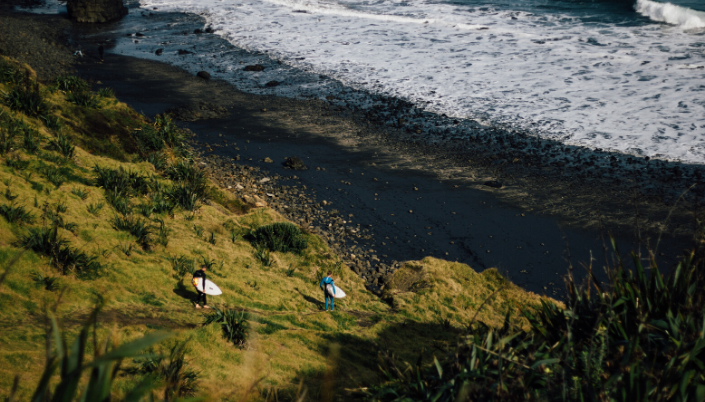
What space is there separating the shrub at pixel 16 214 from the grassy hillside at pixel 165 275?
2 centimetres

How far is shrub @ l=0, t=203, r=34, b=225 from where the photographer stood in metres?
6.17

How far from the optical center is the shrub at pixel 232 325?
5553mm

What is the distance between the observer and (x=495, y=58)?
84.2 ft

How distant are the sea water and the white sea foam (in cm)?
8

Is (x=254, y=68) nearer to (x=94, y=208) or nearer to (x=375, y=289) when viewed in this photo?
(x=94, y=208)

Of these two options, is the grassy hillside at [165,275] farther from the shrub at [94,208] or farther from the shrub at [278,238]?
the shrub at [278,238]

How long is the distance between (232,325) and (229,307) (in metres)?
1.21

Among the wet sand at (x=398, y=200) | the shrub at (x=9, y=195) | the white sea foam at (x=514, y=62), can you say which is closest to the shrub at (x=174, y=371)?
the shrub at (x=9, y=195)

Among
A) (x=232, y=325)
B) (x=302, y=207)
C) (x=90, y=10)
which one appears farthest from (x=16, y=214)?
Result: (x=90, y=10)

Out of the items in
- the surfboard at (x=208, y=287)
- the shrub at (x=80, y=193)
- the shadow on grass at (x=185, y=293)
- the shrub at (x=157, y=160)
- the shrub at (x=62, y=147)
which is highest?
the shrub at (x=62, y=147)

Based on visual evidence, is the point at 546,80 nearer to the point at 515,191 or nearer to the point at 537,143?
the point at 537,143

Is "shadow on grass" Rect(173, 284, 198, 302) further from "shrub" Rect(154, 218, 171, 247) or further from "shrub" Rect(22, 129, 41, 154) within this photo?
"shrub" Rect(22, 129, 41, 154)

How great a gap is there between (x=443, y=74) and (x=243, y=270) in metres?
18.5

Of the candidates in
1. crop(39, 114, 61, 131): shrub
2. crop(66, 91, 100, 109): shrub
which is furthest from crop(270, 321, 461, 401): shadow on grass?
crop(66, 91, 100, 109): shrub
